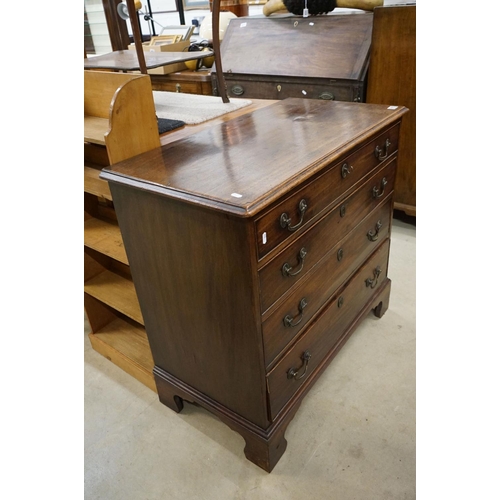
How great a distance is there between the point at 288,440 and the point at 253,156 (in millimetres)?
923

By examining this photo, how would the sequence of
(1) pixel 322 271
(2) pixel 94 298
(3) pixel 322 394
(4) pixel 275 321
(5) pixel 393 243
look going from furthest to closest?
1. (5) pixel 393 243
2. (2) pixel 94 298
3. (3) pixel 322 394
4. (1) pixel 322 271
5. (4) pixel 275 321

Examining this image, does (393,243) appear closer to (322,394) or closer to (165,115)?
(322,394)

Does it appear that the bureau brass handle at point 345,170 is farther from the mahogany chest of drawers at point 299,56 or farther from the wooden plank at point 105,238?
the mahogany chest of drawers at point 299,56

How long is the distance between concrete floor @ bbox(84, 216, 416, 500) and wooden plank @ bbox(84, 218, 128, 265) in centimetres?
57

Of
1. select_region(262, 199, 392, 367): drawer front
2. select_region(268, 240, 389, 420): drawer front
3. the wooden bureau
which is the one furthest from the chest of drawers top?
select_region(268, 240, 389, 420): drawer front

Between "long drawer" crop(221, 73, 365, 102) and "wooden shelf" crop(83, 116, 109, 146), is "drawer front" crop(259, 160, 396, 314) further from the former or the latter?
"long drawer" crop(221, 73, 365, 102)

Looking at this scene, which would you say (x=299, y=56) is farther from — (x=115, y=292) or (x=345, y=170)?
(x=115, y=292)

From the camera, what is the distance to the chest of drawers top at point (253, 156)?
878 millimetres

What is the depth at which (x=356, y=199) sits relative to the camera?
1.29 metres

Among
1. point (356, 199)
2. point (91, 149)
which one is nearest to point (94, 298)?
point (91, 149)

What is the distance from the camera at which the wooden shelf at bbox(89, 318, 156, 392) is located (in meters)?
1.56

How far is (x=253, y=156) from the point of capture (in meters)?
1.05

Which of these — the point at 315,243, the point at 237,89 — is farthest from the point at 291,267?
the point at 237,89

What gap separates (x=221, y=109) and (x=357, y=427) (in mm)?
1231
